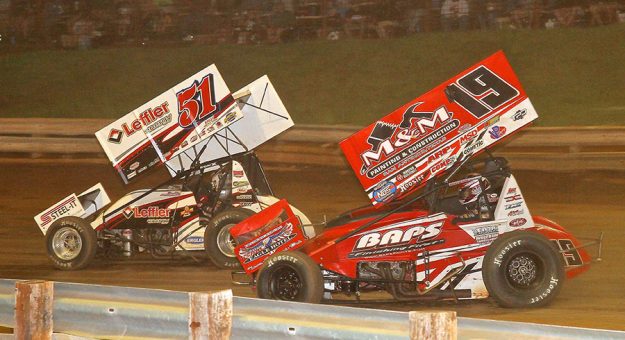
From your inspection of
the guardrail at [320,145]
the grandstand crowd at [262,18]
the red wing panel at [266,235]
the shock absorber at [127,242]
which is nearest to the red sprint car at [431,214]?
the red wing panel at [266,235]

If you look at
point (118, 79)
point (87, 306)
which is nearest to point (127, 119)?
point (87, 306)

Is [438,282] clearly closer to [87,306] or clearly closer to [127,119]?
[87,306]

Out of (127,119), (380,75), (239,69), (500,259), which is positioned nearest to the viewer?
(500,259)

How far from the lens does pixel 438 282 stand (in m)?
9.99

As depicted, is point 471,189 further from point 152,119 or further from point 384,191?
point 152,119

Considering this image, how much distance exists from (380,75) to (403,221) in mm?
13721

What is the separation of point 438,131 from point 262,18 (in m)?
15.3

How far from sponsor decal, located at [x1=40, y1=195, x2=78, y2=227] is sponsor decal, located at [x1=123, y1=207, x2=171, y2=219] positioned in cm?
87

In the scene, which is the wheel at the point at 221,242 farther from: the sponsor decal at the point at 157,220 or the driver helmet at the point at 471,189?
the driver helmet at the point at 471,189

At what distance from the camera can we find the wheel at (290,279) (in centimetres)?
975

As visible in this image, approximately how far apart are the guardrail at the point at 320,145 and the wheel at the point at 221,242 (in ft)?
23.5

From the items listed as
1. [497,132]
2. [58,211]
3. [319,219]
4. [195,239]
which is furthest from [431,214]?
[319,219]

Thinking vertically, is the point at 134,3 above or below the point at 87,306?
above

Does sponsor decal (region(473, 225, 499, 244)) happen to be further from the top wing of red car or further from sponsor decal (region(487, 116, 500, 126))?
sponsor decal (region(487, 116, 500, 126))
